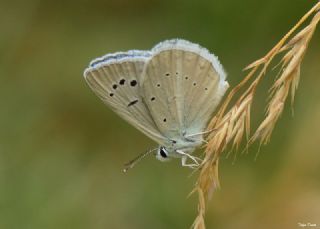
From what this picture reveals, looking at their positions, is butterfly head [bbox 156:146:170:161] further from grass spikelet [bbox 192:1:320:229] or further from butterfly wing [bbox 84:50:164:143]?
grass spikelet [bbox 192:1:320:229]

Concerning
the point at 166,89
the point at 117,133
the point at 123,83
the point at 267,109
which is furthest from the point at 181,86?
the point at 117,133

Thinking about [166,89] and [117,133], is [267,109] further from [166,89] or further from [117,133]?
[117,133]

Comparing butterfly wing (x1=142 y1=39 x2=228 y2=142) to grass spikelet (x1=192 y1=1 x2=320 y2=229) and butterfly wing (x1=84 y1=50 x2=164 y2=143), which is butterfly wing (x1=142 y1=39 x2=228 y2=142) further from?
grass spikelet (x1=192 y1=1 x2=320 y2=229)

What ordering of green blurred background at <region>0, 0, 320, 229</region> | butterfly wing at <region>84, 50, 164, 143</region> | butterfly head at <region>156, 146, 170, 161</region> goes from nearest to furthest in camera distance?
1. butterfly wing at <region>84, 50, 164, 143</region>
2. butterfly head at <region>156, 146, 170, 161</region>
3. green blurred background at <region>0, 0, 320, 229</region>

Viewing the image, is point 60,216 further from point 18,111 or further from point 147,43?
point 147,43

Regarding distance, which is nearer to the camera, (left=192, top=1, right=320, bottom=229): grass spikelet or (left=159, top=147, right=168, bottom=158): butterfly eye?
(left=192, top=1, right=320, bottom=229): grass spikelet

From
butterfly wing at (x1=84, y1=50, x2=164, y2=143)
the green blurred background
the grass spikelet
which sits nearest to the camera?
the grass spikelet

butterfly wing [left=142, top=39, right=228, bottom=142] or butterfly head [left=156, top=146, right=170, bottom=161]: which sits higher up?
butterfly wing [left=142, top=39, right=228, bottom=142]

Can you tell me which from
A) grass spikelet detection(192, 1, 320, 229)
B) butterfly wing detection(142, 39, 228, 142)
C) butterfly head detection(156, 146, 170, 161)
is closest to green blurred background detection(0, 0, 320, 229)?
butterfly head detection(156, 146, 170, 161)

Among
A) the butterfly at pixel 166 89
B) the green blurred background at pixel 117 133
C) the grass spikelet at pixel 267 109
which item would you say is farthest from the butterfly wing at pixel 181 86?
the green blurred background at pixel 117 133
